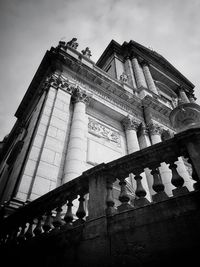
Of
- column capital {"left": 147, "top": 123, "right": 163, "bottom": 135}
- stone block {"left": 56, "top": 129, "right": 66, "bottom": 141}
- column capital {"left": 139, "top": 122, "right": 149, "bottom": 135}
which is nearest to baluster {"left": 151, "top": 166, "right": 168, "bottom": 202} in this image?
stone block {"left": 56, "top": 129, "right": 66, "bottom": 141}

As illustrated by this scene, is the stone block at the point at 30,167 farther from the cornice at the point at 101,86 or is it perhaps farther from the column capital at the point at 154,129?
the column capital at the point at 154,129

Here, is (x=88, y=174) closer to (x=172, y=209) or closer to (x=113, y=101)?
(x=172, y=209)

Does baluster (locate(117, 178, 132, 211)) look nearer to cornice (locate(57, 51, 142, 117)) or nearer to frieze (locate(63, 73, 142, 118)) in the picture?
frieze (locate(63, 73, 142, 118))

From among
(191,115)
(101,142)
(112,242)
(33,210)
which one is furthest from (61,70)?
(112,242)

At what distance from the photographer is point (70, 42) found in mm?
15852

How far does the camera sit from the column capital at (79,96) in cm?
1189

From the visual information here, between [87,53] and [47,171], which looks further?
[87,53]

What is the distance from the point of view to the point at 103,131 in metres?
12.4

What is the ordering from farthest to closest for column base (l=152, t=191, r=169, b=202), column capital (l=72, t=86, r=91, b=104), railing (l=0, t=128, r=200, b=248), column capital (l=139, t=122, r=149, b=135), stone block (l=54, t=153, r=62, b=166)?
column capital (l=139, t=122, r=149, b=135), column capital (l=72, t=86, r=91, b=104), stone block (l=54, t=153, r=62, b=166), railing (l=0, t=128, r=200, b=248), column base (l=152, t=191, r=169, b=202)

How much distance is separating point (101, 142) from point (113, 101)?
4086 mm

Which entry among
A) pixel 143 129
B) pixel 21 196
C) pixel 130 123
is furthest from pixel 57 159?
pixel 143 129

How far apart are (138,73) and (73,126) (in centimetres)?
1422

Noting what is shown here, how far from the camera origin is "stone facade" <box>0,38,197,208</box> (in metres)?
8.01

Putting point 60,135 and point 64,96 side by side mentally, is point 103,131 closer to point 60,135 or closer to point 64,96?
point 64,96
